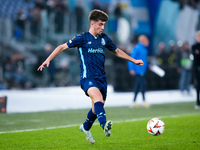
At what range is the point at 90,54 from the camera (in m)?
7.34

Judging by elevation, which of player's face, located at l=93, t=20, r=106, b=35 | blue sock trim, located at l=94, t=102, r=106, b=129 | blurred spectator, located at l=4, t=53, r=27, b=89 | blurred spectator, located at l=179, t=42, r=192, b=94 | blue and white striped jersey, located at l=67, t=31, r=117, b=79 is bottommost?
blurred spectator, located at l=4, t=53, r=27, b=89

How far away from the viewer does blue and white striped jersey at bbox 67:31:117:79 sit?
24.0 feet

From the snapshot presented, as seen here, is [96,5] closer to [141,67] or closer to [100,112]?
[141,67]

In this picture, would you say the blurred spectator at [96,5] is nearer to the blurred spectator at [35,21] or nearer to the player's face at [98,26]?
the blurred spectator at [35,21]

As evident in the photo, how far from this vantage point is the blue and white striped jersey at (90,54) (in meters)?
7.30

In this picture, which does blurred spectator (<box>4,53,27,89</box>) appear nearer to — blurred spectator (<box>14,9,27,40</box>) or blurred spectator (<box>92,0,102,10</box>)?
blurred spectator (<box>14,9,27,40</box>)

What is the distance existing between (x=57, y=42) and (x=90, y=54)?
719 inches

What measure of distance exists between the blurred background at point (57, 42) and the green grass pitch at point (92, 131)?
362 inches

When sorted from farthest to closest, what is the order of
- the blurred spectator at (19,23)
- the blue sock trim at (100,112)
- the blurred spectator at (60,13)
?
the blurred spectator at (60,13)
the blurred spectator at (19,23)
the blue sock trim at (100,112)

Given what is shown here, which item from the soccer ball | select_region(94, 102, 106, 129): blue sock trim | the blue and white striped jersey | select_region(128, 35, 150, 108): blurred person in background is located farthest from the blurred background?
select_region(94, 102, 106, 129): blue sock trim

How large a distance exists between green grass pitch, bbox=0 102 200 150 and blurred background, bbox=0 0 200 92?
9.18m

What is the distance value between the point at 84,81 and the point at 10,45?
17484 mm

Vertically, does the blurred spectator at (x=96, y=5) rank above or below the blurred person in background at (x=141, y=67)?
above

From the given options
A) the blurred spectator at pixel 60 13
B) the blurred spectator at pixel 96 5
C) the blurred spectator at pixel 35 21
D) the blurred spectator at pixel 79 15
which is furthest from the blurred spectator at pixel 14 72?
the blurred spectator at pixel 96 5
